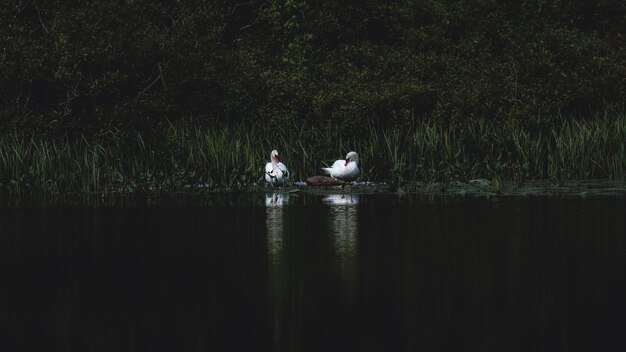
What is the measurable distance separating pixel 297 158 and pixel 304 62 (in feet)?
29.0

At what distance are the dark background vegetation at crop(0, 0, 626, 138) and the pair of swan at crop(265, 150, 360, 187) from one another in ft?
14.7

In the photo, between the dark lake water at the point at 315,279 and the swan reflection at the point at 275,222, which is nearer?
the dark lake water at the point at 315,279

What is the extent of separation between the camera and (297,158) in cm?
2100

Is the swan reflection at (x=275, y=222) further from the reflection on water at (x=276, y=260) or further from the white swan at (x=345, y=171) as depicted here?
the white swan at (x=345, y=171)

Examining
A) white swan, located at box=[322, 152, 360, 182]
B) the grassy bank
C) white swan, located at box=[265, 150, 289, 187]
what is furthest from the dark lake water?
the grassy bank

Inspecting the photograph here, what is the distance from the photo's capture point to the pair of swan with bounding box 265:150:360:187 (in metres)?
18.6

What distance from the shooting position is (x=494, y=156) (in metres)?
21.0

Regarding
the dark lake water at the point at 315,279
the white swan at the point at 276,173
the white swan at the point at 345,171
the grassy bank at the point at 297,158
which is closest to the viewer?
the dark lake water at the point at 315,279

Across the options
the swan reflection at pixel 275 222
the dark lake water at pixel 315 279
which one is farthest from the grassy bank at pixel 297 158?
the dark lake water at pixel 315 279

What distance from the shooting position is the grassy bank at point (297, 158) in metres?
19.2

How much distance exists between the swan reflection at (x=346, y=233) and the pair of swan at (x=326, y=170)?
1.27 meters

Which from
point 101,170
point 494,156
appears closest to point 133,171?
point 101,170

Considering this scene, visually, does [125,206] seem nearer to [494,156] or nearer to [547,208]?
[547,208]

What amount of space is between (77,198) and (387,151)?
571 cm
